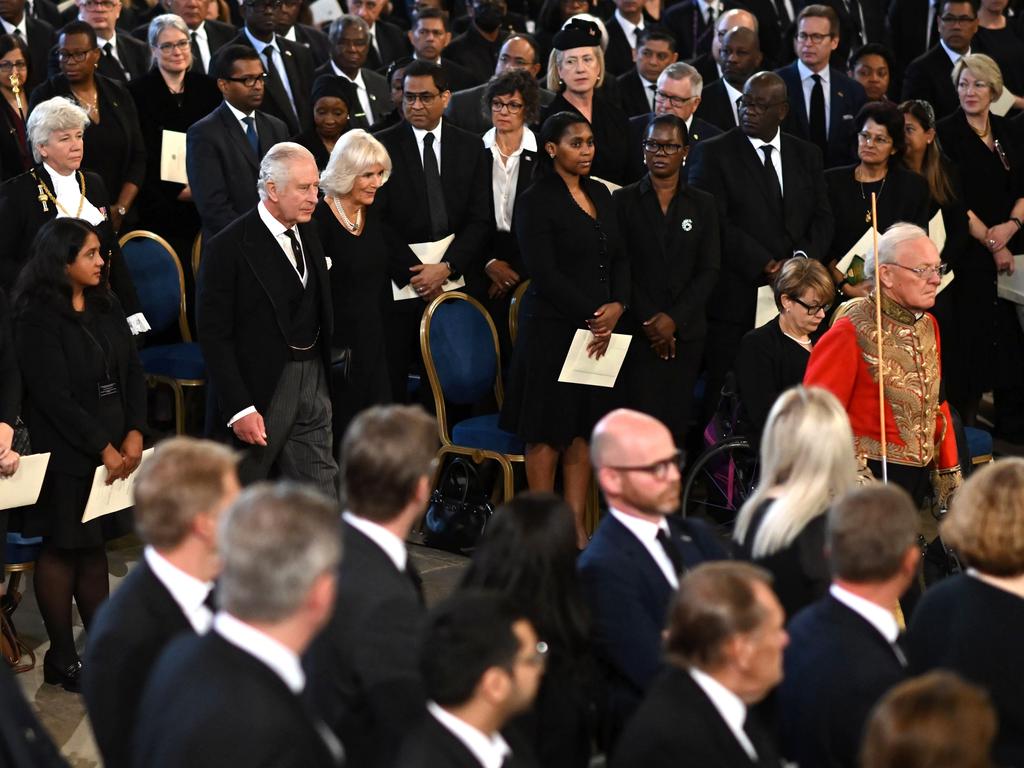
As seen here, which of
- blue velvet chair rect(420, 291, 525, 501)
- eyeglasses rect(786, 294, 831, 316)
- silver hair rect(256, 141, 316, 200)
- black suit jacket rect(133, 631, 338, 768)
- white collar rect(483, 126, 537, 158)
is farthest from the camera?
white collar rect(483, 126, 537, 158)

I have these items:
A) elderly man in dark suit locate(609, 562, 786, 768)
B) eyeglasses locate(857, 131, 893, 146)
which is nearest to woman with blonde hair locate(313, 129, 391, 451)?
eyeglasses locate(857, 131, 893, 146)

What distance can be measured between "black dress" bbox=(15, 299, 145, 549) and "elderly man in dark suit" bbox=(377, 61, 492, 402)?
1.72 meters

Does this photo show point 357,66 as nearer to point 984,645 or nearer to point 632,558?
point 632,558

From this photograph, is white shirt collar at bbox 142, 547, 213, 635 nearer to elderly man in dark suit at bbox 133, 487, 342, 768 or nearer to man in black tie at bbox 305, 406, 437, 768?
man in black tie at bbox 305, 406, 437, 768

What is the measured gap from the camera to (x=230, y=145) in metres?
6.60

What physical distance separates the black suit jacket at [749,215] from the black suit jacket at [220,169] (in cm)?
188

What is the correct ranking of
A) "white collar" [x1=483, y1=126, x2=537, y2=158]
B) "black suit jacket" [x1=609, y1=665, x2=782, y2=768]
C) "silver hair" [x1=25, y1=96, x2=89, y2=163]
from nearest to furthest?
"black suit jacket" [x1=609, y1=665, x2=782, y2=768], "silver hair" [x1=25, y1=96, x2=89, y2=163], "white collar" [x1=483, y1=126, x2=537, y2=158]

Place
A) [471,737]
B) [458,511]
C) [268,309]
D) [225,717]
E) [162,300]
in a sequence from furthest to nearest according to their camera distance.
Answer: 1. [162,300]
2. [458,511]
3. [268,309]
4. [471,737]
5. [225,717]

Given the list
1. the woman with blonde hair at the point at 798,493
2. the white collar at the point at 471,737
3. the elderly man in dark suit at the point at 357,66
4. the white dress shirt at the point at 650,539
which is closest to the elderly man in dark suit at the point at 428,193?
the elderly man in dark suit at the point at 357,66

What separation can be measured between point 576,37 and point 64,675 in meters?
3.70

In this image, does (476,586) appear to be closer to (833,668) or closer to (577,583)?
(577,583)

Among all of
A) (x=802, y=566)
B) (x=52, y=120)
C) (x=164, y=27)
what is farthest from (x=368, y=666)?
(x=164, y=27)

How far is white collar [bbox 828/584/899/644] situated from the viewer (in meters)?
3.10

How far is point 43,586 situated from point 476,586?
237 cm
